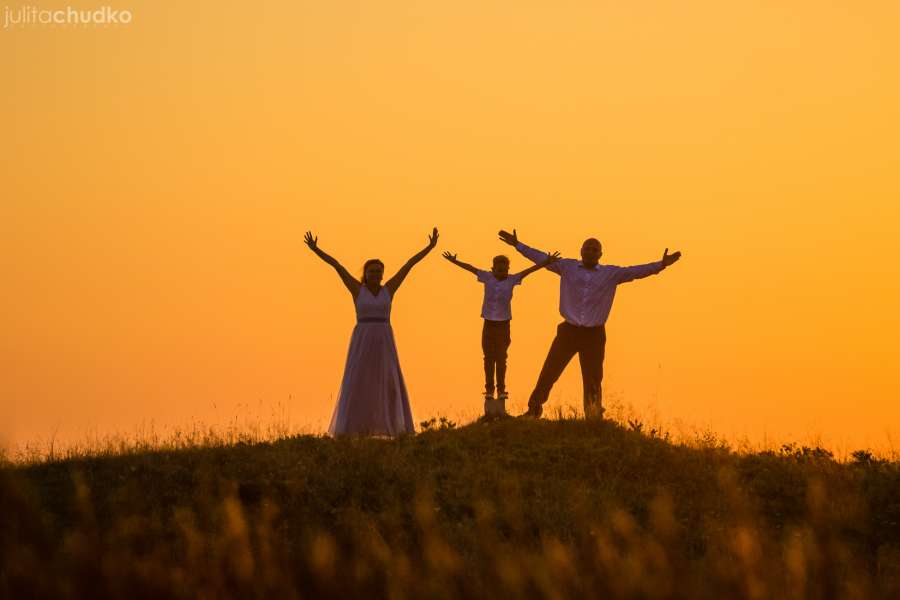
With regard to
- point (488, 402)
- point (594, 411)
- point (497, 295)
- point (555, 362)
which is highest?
point (497, 295)

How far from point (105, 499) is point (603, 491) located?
7124mm

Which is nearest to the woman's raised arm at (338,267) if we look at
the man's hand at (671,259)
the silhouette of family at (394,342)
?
the silhouette of family at (394,342)

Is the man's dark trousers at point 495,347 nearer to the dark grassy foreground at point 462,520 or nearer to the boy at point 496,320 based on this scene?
the boy at point 496,320

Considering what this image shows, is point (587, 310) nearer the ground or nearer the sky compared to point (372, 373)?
nearer the sky

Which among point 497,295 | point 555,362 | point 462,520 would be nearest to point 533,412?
point 555,362

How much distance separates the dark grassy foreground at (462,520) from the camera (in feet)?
45.6

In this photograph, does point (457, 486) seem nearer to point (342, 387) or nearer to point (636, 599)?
point (342, 387)

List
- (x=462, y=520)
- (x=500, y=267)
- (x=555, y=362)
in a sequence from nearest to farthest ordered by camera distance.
→ (x=462, y=520)
(x=555, y=362)
(x=500, y=267)

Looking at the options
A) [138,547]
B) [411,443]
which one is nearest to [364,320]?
[411,443]

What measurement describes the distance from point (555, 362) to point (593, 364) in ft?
2.24

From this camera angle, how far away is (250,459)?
67.8 ft

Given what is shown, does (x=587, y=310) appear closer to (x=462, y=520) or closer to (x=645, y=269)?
(x=645, y=269)

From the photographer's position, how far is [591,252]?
23.4 meters

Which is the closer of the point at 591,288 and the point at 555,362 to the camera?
the point at 591,288
